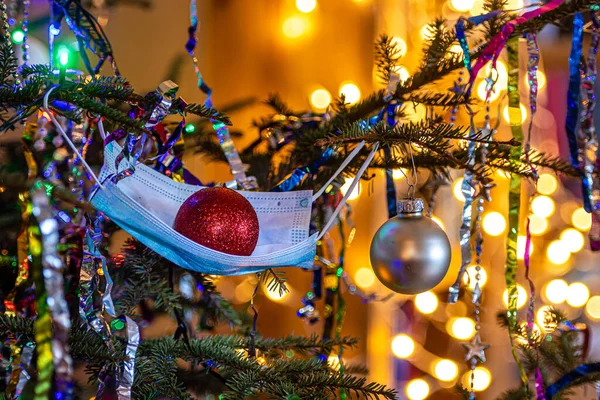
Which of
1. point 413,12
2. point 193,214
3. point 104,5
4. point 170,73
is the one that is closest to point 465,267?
point 193,214

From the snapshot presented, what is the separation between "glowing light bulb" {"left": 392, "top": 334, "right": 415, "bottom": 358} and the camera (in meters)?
1.57

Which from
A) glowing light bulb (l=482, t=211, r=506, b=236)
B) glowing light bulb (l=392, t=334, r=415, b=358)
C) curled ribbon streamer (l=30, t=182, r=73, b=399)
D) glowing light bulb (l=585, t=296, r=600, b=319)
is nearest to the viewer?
curled ribbon streamer (l=30, t=182, r=73, b=399)

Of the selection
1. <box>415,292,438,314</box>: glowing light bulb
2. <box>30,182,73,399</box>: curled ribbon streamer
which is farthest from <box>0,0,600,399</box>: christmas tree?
<box>415,292,438,314</box>: glowing light bulb

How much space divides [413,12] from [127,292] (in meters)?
1.25

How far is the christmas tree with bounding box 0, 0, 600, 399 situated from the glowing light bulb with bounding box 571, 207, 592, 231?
0.53 m

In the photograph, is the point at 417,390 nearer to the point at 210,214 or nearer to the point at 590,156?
the point at 590,156

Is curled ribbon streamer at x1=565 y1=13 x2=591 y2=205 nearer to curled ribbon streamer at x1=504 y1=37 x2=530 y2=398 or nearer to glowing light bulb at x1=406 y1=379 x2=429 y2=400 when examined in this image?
curled ribbon streamer at x1=504 y1=37 x2=530 y2=398

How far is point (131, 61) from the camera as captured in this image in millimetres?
1560

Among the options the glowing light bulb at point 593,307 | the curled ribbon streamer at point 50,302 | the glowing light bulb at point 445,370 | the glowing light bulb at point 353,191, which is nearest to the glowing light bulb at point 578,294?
the glowing light bulb at point 593,307

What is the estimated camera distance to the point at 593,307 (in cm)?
136

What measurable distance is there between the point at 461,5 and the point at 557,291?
0.81 metres

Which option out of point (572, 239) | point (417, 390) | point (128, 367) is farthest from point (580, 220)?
point (128, 367)

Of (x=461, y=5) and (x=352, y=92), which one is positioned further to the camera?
(x=352, y=92)

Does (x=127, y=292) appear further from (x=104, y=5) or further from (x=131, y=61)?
(x=131, y=61)
